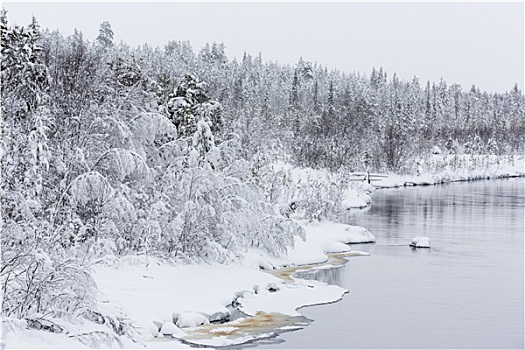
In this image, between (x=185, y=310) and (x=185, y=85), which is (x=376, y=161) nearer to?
(x=185, y=85)

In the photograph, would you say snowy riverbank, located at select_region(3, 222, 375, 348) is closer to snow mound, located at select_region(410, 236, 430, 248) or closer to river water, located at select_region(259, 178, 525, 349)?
river water, located at select_region(259, 178, 525, 349)

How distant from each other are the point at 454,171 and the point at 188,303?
187 feet

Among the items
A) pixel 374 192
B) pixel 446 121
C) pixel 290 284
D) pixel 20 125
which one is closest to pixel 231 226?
pixel 290 284

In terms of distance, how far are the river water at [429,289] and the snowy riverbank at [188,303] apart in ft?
2.61

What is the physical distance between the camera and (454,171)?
2694 inches

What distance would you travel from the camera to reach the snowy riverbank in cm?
977

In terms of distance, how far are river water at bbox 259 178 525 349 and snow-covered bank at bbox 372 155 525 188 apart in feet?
83.5

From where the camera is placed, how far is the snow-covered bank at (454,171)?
6191 centimetres

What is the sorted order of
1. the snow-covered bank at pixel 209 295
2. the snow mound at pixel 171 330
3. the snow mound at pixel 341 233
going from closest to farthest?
the snow mound at pixel 171 330
the snow-covered bank at pixel 209 295
the snow mound at pixel 341 233

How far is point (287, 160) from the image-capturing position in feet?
210

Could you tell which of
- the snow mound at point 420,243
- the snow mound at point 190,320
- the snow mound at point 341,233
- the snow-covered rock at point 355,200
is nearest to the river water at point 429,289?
the snow mound at point 420,243

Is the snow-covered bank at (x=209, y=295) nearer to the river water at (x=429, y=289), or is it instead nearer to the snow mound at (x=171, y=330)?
the snow mound at (x=171, y=330)

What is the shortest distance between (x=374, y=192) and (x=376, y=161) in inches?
618

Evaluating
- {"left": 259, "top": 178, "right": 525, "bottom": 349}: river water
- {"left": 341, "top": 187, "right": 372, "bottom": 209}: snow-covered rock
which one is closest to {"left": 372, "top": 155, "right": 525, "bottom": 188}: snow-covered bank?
{"left": 341, "top": 187, "right": 372, "bottom": 209}: snow-covered rock
